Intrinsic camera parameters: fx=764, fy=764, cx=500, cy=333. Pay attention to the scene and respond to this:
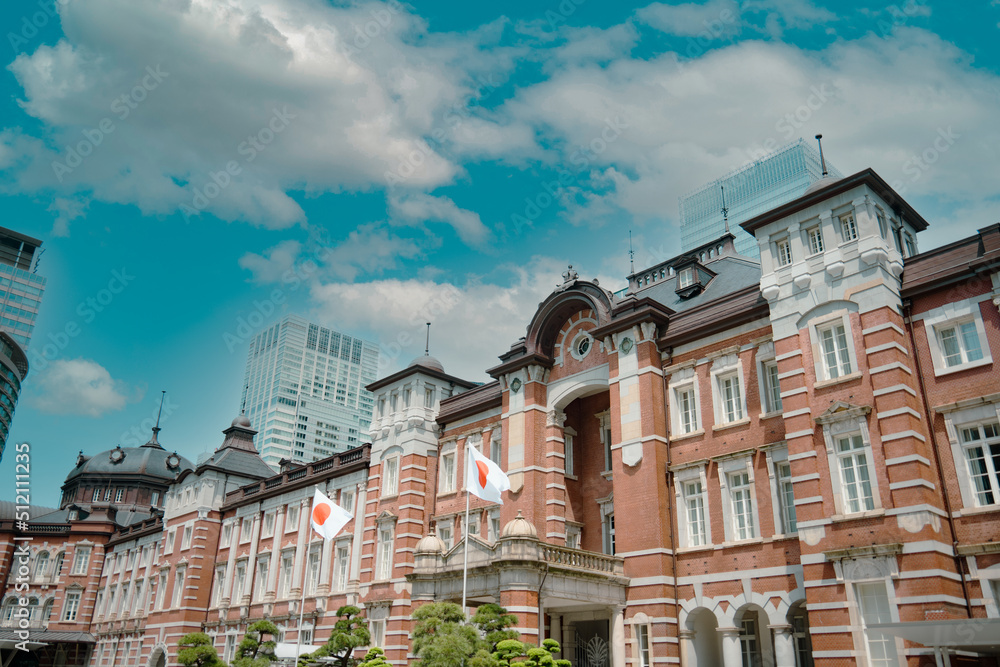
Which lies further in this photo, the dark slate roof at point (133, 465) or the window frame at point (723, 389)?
the dark slate roof at point (133, 465)

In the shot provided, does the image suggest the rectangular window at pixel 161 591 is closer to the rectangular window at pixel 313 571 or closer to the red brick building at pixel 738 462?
the rectangular window at pixel 313 571

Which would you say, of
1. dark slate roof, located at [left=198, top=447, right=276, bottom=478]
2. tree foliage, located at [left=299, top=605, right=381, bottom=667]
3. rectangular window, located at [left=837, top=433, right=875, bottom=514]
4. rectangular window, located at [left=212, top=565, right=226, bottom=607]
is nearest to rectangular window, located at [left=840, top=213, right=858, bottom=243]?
rectangular window, located at [left=837, top=433, right=875, bottom=514]

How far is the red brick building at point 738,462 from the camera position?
1838cm

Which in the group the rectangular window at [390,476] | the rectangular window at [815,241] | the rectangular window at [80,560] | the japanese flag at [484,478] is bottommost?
the japanese flag at [484,478]

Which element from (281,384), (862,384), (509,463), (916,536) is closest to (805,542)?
(916,536)

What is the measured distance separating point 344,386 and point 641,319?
142068 mm

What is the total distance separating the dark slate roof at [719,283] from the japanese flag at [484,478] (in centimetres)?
841

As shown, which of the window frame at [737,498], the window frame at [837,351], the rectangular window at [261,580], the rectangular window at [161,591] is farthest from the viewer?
the rectangular window at [161,591]

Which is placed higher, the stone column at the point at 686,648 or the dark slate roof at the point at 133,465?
the dark slate roof at the point at 133,465

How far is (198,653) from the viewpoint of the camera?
3167 centimetres

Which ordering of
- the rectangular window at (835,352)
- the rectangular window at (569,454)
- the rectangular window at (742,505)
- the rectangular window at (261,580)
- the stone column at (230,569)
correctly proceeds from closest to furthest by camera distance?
1. the rectangular window at (835,352)
2. the rectangular window at (742,505)
3. the rectangular window at (569,454)
4. the rectangular window at (261,580)
5. the stone column at (230,569)

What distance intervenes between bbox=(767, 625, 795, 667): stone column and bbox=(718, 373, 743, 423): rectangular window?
621cm

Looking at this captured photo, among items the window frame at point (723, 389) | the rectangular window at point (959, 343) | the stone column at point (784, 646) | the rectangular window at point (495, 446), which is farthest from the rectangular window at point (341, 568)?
the rectangular window at point (959, 343)

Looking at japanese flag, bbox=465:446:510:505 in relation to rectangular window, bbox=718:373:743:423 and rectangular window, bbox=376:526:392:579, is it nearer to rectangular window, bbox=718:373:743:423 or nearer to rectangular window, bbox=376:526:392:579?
rectangular window, bbox=718:373:743:423
